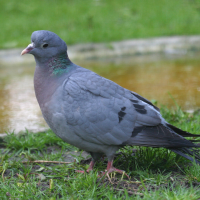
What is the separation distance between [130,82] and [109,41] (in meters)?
2.13

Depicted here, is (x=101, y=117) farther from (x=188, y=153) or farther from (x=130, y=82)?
(x=130, y=82)

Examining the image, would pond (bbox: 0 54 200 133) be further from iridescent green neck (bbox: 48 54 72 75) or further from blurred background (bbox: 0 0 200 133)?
iridescent green neck (bbox: 48 54 72 75)

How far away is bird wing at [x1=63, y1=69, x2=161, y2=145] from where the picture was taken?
2812 mm

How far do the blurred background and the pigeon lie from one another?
110 cm

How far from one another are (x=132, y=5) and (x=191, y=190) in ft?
29.5

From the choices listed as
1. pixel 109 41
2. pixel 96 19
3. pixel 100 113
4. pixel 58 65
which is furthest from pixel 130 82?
pixel 96 19

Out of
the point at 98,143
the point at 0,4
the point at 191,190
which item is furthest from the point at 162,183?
the point at 0,4

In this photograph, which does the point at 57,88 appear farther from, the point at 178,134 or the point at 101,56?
the point at 101,56

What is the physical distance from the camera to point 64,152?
358 centimetres

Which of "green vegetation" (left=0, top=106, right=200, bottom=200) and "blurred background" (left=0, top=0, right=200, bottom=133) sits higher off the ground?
"blurred background" (left=0, top=0, right=200, bottom=133)

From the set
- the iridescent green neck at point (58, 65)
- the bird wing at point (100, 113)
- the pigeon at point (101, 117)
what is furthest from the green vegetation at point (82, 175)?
the iridescent green neck at point (58, 65)

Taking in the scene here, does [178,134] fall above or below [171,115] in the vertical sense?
above

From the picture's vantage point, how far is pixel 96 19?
9141 mm

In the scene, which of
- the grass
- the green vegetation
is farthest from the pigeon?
the grass
